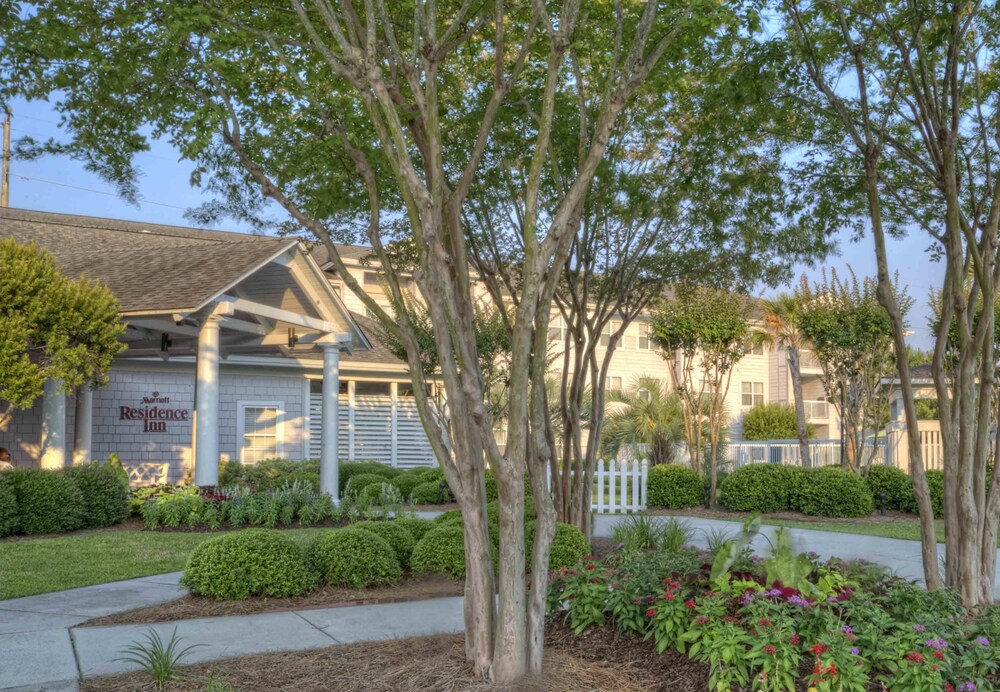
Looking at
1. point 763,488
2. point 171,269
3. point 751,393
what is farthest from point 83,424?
point 751,393

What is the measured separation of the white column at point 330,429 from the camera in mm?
17062

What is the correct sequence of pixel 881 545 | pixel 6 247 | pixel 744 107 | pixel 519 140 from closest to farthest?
1. pixel 744 107
2. pixel 519 140
3. pixel 881 545
4. pixel 6 247

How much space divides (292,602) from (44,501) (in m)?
6.73

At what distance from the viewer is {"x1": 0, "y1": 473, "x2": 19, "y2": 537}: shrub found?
12547mm

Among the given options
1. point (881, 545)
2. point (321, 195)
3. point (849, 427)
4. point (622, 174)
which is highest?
point (622, 174)

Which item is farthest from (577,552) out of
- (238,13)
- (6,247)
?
(6,247)

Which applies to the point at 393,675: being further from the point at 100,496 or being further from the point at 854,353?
the point at 854,353

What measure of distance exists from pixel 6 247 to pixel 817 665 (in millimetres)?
12602

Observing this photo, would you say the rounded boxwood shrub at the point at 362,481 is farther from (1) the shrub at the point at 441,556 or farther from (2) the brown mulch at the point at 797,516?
(1) the shrub at the point at 441,556

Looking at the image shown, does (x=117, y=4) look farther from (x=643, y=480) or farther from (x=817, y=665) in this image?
(x=643, y=480)

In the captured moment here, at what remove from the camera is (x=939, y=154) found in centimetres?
740

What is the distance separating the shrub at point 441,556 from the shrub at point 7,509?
21.7 ft

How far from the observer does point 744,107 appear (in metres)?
8.43

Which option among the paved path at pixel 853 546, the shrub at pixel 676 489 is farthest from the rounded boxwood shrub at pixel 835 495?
the paved path at pixel 853 546
